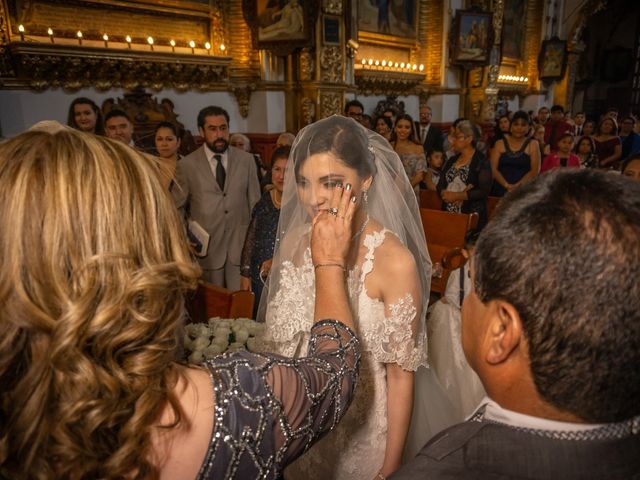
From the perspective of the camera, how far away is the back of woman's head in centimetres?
173

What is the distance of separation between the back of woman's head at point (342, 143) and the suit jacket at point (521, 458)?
1145 mm

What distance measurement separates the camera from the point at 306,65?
7.23m

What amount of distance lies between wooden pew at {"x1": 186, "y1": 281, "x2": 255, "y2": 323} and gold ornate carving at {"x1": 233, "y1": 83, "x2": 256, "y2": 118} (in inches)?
209

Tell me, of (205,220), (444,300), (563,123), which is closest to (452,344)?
(444,300)

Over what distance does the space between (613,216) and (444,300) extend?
7.34 feet

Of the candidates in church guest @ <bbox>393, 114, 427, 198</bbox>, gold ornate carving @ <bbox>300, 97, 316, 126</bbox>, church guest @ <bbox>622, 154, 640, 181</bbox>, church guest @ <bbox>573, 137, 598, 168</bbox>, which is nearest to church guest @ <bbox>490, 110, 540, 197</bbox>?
church guest @ <bbox>393, 114, 427, 198</bbox>

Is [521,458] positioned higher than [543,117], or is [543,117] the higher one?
[543,117]

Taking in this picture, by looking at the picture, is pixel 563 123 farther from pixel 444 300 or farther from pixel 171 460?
pixel 171 460

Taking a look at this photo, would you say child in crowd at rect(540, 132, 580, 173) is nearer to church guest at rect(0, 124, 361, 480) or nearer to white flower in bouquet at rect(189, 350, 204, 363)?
white flower in bouquet at rect(189, 350, 204, 363)

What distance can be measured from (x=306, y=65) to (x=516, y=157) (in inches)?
142

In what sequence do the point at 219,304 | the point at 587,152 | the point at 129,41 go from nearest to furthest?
the point at 219,304, the point at 129,41, the point at 587,152

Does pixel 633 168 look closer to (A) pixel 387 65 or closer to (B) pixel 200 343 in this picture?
(B) pixel 200 343

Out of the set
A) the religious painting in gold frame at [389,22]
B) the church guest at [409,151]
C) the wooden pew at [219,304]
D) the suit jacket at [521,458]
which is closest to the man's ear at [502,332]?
the suit jacket at [521,458]

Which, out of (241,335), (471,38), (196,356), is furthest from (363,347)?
(471,38)
